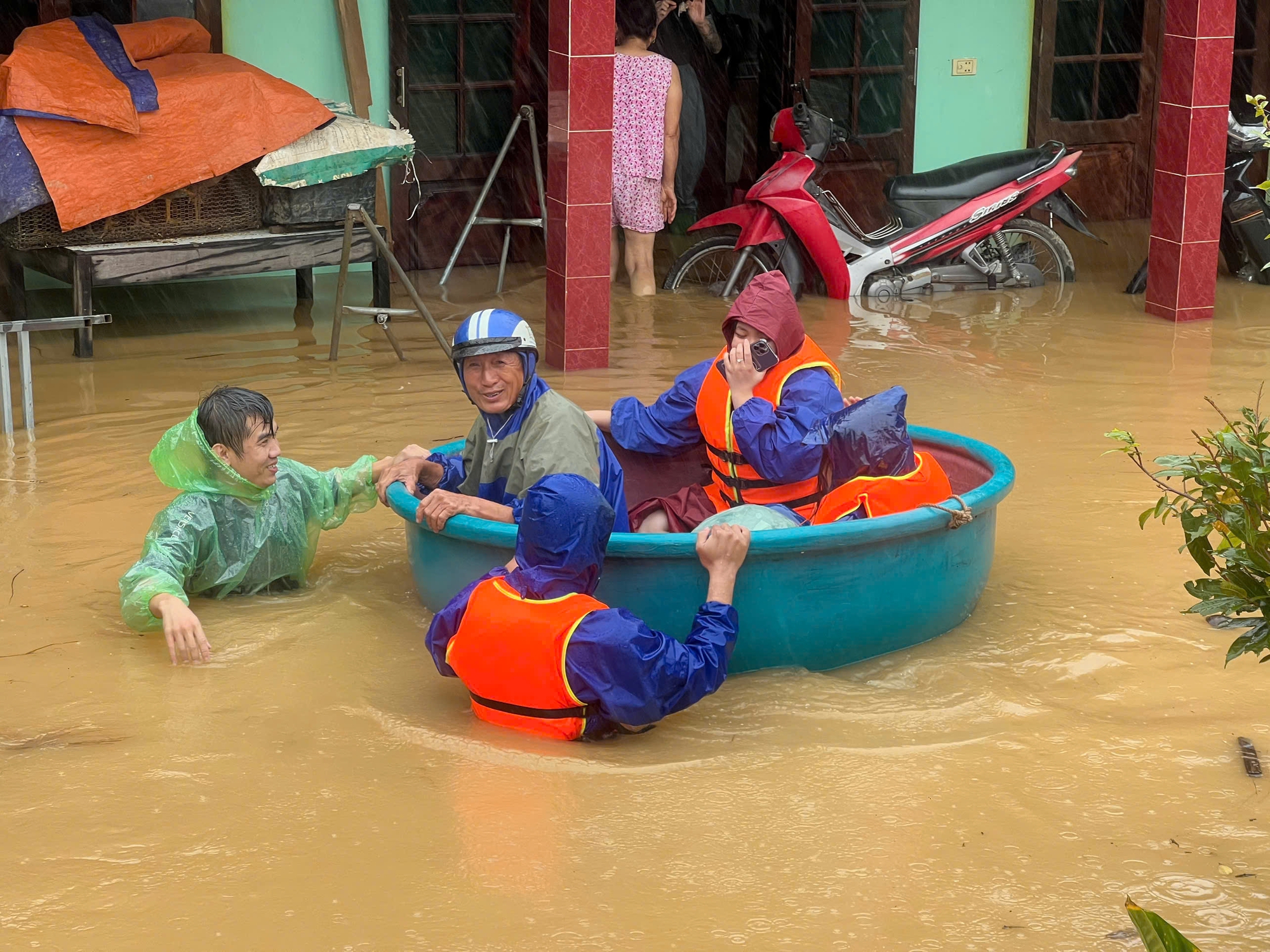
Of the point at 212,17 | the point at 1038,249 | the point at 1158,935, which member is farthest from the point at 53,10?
the point at 1158,935

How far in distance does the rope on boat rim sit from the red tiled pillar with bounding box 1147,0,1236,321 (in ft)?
17.9

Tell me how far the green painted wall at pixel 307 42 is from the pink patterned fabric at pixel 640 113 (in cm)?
153

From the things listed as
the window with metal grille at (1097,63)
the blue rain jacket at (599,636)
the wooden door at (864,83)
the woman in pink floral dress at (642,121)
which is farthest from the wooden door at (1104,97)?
the blue rain jacket at (599,636)

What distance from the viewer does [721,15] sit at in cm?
1244

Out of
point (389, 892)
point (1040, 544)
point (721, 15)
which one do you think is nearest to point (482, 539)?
point (389, 892)

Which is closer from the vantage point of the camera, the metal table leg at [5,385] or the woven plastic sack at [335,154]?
the metal table leg at [5,385]

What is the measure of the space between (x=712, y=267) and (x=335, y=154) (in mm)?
3036

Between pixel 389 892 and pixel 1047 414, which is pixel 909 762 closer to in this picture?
pixel 389 892

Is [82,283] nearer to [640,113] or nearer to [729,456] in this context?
[640,113]

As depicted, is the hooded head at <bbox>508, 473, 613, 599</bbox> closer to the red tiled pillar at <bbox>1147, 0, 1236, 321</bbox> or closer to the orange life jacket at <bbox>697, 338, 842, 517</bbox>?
the orange life jacket at <bbox>697, 338, 842, 517</bbox>

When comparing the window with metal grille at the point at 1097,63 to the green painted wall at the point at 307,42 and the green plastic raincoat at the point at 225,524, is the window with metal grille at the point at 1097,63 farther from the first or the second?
the green plastic raincoat at the point at 225,524

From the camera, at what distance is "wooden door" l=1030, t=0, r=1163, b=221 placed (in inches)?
479

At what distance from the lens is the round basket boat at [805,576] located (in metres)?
4.63

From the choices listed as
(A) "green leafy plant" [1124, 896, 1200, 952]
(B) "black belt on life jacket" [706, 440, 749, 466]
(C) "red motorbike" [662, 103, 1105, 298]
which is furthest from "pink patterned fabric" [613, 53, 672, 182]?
(A) "green leafy plant" [1124, 896, 1200, 952]
